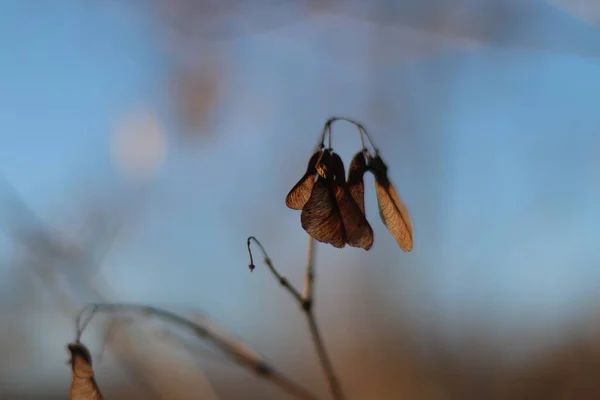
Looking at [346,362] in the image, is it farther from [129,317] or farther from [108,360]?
[129,317]

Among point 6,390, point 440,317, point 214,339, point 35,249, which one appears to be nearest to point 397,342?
point 440,317

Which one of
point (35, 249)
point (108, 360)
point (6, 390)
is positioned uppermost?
point (35, 249)

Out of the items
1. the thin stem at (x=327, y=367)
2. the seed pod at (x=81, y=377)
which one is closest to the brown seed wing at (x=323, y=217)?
the thin stem at (x=327, y=367)

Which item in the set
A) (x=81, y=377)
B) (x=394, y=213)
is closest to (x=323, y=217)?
(x=394, y=213)

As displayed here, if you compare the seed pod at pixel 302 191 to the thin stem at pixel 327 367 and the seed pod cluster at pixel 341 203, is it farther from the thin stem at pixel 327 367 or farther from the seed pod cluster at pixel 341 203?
the thin stem at pixel 327 367

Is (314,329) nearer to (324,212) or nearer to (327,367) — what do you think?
(327,367)
